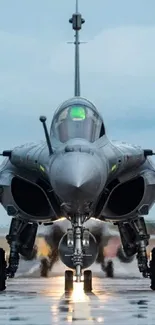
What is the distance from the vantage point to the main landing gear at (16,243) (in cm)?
1828

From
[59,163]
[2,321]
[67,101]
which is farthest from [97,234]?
[2,321]

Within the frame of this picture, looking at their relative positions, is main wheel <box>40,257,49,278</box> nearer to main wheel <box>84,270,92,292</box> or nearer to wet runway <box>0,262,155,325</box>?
wet runway <box>0,262,155,325</box>

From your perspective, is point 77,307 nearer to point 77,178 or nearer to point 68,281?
point 77,178

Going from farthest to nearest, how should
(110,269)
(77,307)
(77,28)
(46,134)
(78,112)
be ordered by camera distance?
1. (110,269)
2. (77,28)
3. (78,112)
4. (46,134)
5. (77,307)

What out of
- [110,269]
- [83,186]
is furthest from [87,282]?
[110,269]

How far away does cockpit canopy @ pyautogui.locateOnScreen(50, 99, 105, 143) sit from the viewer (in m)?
16.2

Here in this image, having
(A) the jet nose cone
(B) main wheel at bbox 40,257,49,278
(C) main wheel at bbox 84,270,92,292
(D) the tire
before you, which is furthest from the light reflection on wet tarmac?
(D) the tire

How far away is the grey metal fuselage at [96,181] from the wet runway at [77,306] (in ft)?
4.29

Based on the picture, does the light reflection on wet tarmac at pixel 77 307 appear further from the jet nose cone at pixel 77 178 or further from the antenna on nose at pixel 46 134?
the antenna on nose at pixel 46 134

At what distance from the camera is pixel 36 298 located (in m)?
15.8

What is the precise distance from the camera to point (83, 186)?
14.5 meters

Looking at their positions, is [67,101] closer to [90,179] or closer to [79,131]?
[79,131]

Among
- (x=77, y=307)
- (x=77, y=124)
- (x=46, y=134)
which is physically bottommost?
(x=77, y=307)

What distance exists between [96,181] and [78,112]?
2021 millimetres
